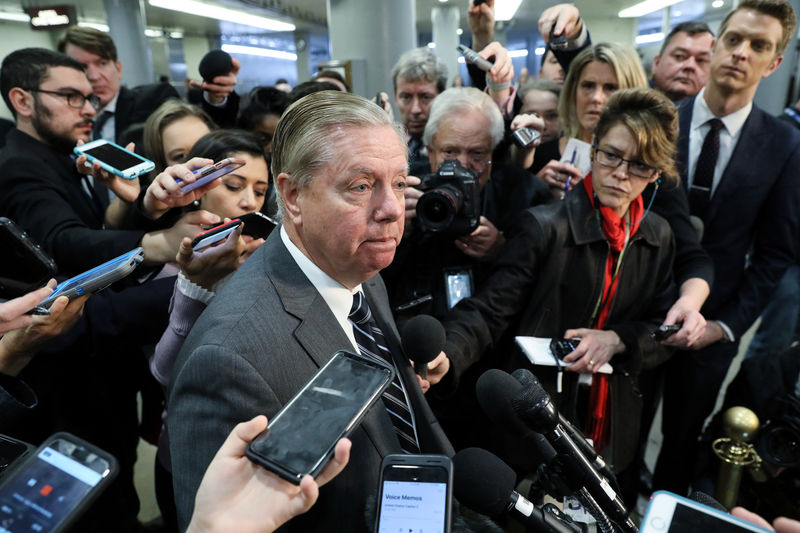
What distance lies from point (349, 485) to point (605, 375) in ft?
3.55

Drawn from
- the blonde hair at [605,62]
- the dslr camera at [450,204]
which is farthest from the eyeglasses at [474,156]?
the blonde hair at [605,62]

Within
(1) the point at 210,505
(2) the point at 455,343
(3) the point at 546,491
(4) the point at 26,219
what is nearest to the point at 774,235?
(2) the point at 455,343

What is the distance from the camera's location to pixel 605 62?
2275mm

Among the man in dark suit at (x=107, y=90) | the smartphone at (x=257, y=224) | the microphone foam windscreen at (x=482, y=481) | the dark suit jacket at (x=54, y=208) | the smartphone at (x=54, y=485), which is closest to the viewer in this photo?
the smartphone at (x=54, y=485)

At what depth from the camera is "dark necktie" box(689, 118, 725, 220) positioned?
2.24 meters

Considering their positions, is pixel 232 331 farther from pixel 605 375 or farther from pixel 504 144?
pixel 504 144

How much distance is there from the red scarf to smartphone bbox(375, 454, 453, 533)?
1111mm

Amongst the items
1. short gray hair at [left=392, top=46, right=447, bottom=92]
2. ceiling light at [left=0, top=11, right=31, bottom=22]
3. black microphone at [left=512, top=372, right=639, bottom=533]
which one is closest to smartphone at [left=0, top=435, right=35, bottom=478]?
black microphone at [left=512, top=372, right=639, bottom=533]

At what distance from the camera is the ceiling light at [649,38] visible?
6.79 m

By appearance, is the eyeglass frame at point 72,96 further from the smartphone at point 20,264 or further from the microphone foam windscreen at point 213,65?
the smartphone at point 20,264

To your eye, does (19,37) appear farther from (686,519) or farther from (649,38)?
(686,519)

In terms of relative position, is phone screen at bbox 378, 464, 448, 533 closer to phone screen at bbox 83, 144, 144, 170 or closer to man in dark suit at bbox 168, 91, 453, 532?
man in dark suit at bbox 168, 91, 453, 532

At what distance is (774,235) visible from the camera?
7.19 ft

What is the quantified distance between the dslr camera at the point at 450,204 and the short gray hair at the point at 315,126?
549 mm
